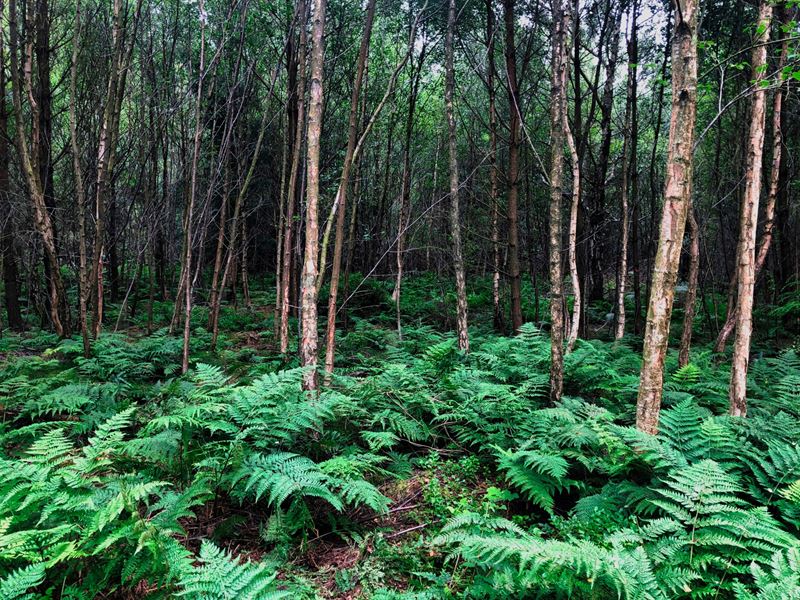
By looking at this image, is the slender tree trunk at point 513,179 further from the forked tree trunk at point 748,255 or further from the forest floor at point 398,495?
the forked tree trunk at point 748,255

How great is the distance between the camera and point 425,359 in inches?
236

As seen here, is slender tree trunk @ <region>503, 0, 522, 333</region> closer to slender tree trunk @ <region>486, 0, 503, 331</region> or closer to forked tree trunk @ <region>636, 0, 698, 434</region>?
slender tree trunk @ <region>486, 0, 503, 331</region>

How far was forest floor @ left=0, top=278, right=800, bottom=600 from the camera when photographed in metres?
2.21

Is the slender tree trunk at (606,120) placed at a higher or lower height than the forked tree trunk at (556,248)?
higher

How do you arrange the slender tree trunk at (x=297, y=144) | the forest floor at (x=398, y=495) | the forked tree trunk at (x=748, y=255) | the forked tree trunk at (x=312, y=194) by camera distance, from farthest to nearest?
the slender tree trunk at (x=297, y=144) → the forked tree trunk at (x=312, y=194) → the forked tree trunk at (x=748, y=255) → the forest floor at (x=398, y=495)

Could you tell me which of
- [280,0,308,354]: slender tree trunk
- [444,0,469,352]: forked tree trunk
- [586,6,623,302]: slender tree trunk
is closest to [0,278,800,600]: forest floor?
[444,0,469,352]: forked tree trunk

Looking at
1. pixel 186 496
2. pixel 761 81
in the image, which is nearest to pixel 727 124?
pixel 761 81

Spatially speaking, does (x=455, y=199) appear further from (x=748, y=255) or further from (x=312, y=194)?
(x=748, y=255)

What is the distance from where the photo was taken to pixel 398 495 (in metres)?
3.64

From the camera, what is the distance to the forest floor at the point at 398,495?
221 cm

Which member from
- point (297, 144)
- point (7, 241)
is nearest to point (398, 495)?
point (297, 144)

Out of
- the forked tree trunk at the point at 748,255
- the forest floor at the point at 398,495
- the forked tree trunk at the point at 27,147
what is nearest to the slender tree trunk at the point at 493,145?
the forked tree trunk at the point at 748,255

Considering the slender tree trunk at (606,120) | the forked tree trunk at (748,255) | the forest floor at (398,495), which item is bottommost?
the forest floor at (398,495)

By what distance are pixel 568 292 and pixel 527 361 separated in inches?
400
